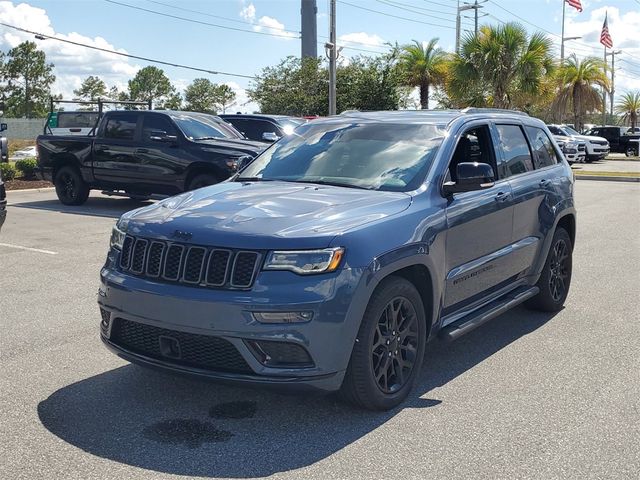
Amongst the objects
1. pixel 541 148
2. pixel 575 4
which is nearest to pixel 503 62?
pixel 575 4

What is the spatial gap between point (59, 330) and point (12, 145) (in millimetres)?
54242

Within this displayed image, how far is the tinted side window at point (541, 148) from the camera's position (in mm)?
6645

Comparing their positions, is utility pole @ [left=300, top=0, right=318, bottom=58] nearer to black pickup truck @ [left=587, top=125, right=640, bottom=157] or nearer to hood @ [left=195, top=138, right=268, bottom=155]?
black pickup truck @ [left=587, top=125, right=640, bottom=157]

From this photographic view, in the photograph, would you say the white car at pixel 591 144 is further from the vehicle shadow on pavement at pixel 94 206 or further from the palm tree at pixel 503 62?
the vehicle shadow on pavement at pixel 94 206

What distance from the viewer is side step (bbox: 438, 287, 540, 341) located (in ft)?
16.4

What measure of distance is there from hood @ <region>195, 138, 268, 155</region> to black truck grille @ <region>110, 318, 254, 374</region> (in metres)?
8.36

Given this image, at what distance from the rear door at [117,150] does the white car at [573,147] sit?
2372 cm

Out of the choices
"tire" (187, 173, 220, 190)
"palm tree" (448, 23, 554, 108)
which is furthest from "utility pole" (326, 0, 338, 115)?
"tire" (187, 173, 220, 190)

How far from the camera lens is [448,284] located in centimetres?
498

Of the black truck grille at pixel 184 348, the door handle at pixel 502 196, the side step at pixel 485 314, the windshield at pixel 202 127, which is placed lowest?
the side step at pixel 485 314

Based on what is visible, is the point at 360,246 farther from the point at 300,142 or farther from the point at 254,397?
the point at 300,142

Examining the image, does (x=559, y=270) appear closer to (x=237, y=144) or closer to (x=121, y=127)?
(x=237, y=144)

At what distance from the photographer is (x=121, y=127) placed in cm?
1380

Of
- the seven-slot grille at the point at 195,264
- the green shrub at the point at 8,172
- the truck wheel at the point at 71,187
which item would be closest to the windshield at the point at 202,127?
the truck wheel at the point at 71,187
